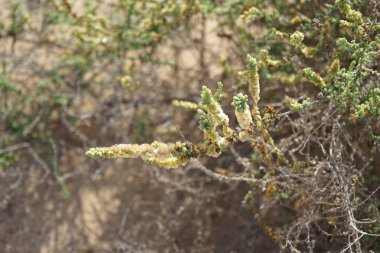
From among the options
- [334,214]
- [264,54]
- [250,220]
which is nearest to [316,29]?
[264,54]

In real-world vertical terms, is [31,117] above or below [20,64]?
below

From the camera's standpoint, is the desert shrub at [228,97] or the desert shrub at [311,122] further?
the desert shrub at [228,97]

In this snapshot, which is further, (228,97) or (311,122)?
(228,97)

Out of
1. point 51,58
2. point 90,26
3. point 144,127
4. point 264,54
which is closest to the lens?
point 264,54

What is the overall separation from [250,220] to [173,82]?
2.74 ft

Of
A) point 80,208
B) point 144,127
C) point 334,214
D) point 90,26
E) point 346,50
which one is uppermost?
point 346,50

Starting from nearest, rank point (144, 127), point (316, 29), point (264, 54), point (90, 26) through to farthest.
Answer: point (264, 54), point (316, 29), point (90, 26), point (144, 127)

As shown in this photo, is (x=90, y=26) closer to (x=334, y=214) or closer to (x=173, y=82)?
(x=173, y=82)

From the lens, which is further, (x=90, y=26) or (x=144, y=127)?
(x=144, y=127)

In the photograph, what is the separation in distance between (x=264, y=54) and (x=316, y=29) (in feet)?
0.91

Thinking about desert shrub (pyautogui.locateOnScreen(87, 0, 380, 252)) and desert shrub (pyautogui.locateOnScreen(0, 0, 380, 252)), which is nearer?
desert shrub (pyautogui.locateOnScreen(87, 0, 380, 252))

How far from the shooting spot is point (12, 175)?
10.0ft

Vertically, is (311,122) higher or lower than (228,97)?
higher

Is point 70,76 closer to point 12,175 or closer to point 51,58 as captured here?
point 51,58
